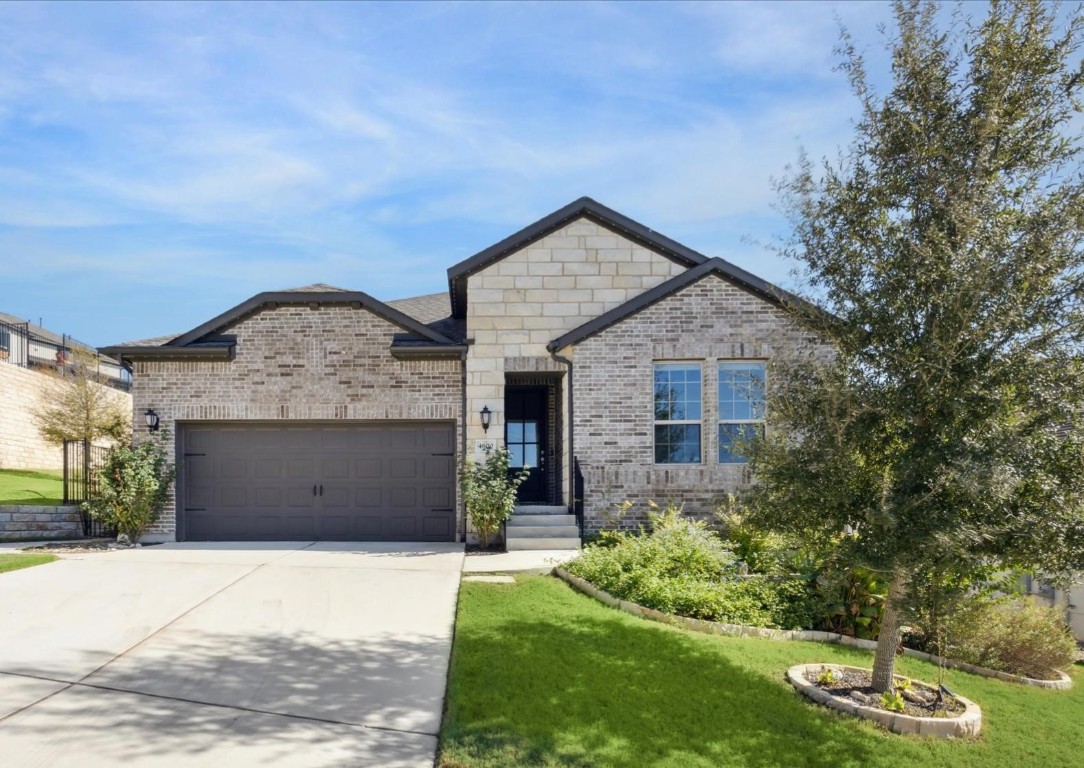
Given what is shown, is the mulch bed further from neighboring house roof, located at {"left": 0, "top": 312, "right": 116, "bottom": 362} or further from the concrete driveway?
neighboring house roof, located at {"left": 0, "top": 312, "right": 116, "bottom": 362}

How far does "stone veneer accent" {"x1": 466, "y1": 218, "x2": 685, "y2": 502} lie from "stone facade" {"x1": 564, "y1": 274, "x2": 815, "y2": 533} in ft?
2.17

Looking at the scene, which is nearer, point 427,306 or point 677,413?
point 677,413

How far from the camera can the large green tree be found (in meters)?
5.65

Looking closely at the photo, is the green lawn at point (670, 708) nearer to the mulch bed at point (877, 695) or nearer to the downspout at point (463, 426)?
the mulch bed at point (877, 695)

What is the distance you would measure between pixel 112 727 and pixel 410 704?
6.53 ft

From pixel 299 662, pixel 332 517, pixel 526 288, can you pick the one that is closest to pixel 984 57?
pixel 299 662

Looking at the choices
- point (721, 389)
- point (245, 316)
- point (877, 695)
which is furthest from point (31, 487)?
point (877, 695)

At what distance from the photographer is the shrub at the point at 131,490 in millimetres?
13414

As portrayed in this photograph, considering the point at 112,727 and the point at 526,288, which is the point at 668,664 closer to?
the point at 112,727

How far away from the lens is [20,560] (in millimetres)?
11383

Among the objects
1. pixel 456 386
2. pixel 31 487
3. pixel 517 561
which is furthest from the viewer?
pixel 31 487

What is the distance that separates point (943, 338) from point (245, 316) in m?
11.8

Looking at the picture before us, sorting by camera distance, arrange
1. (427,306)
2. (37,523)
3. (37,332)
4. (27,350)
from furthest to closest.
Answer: (37,332) → (27,350) → (427,306) → (37,523)

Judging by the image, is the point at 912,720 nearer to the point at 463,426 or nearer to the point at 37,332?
the point at 463,426
